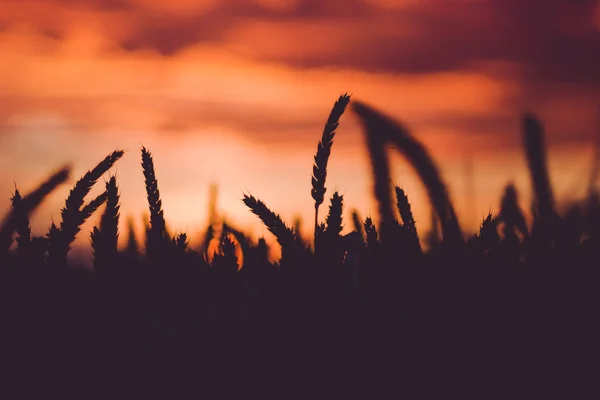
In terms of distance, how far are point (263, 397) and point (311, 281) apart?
22 cm

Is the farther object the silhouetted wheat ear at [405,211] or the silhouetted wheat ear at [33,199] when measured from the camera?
the silhouetted wheat ear at [33,199]

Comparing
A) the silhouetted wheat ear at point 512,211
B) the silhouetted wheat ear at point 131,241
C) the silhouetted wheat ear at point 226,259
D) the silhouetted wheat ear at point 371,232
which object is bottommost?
the silhouetted wheat ear at point 226,259

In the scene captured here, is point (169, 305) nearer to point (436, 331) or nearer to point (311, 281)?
point (311, 281)

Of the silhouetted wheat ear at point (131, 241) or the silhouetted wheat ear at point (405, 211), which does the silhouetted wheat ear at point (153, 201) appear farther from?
the silhouetted wheat ear at point (131, 241)

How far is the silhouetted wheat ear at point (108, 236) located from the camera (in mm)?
1177

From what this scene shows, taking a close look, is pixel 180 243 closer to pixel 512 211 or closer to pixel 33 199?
pixel 33 199

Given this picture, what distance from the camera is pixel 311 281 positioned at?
1.20 metres

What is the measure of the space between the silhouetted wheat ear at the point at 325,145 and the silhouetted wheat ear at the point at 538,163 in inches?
37.8

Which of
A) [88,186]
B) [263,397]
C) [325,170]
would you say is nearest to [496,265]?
[325,170]

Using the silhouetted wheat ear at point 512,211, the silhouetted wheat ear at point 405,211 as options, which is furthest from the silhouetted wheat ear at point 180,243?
the silhouetted wheat ear at point 512,211

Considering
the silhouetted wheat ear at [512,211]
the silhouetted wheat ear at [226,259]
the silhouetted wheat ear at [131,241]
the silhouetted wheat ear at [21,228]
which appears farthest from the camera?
the silhouetted wheat ear at [131,241]

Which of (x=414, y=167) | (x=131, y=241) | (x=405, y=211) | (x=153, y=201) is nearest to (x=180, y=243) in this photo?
(x=153, y=201)

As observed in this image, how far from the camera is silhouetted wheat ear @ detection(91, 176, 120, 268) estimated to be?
118 centimetres

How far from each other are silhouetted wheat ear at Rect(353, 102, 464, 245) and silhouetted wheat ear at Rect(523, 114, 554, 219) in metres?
0.37
